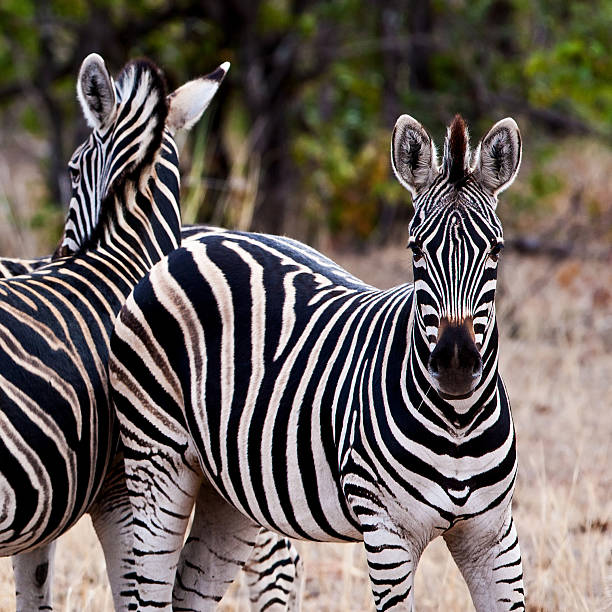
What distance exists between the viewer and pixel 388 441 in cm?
312

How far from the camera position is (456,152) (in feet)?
10.2

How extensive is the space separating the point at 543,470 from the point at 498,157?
2.45 meters

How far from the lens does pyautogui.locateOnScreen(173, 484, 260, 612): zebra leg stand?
164 inches

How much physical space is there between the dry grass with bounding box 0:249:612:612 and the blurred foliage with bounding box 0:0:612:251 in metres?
0.99

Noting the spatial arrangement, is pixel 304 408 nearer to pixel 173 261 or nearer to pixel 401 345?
pixel 401 345

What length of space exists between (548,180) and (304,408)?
29.2ft

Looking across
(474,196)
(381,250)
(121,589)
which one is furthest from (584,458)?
(381,250)

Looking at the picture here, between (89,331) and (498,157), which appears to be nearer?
(498,157)

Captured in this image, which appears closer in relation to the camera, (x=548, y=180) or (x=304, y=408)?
(x=304, y=408)

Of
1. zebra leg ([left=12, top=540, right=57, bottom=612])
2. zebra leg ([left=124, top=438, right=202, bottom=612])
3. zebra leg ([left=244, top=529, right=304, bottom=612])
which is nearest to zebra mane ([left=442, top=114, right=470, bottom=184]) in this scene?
zebra leg ([left=124, top=438, right=202, bottom=612])

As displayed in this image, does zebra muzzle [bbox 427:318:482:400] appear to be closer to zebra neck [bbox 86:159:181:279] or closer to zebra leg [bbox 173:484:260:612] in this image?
zebra leg [bbox 173:484:260:612]

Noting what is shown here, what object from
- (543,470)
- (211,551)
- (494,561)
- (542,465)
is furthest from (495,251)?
(542,465)

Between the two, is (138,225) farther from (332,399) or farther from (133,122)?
(332,399)

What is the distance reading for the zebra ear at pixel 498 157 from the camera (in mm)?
3178
